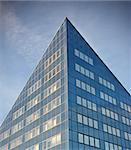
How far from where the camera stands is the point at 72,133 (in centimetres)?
3753

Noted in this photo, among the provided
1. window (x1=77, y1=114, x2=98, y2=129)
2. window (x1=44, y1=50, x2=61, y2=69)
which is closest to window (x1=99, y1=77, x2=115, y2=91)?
window (x1=77, y1=114, x2=98, y2=129)

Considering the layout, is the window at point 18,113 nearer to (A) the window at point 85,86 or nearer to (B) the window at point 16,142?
(B) the window at point 16,142

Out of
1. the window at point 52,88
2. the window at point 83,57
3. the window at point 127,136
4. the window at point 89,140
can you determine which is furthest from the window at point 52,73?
the window at point 127,136

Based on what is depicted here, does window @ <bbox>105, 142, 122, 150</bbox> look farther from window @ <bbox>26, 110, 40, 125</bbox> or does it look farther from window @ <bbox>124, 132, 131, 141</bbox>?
window @ <bbox>26, 110, 40, 125</bbox>

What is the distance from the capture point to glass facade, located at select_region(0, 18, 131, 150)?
3966 centimetres

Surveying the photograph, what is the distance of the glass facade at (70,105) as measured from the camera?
39.7m

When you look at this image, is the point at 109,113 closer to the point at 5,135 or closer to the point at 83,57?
the point at 83,57

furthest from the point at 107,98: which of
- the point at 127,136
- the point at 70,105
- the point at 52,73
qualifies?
the point at 70,105

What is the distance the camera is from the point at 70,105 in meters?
39.5

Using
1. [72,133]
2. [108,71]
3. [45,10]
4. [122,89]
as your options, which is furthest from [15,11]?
[122,89]

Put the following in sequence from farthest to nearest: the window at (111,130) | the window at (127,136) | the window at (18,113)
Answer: the window at (18,113) < the window at (127,136) < the window at (111,130)

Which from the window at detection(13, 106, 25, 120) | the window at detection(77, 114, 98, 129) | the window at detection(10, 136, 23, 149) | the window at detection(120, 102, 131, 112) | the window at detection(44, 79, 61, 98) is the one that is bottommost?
the window at detection(10, 136, 23, 149)

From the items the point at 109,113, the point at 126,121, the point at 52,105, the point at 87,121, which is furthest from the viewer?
the point at 126,121

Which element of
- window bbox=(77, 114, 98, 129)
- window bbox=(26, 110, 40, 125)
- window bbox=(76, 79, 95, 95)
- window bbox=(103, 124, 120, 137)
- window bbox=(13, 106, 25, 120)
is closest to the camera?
window bbox=(77, 114, 98, 129)
